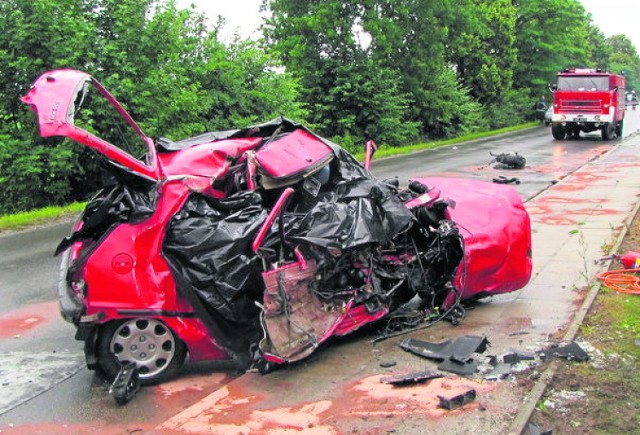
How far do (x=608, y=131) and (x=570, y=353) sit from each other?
28.3 m

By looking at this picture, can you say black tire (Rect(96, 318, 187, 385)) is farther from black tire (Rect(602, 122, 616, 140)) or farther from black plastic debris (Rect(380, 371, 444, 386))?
black tire (Rect(602, 122, 616, 140))

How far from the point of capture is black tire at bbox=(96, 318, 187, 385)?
4887 millimetres

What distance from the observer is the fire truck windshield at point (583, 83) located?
99.7 ft

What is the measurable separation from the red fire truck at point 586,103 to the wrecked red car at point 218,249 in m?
27.4

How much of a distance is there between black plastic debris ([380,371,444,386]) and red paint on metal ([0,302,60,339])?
3744mm

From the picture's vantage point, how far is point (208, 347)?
16.5ft

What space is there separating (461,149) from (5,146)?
18323 mm

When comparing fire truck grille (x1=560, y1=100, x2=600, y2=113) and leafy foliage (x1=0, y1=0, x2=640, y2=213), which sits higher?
leafy foliage (x1=0, y1=0, x2=640, y2=213)

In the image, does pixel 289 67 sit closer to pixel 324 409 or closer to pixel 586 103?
pixel 586 103

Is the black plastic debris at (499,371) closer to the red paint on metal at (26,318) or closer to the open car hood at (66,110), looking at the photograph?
the open car hood at (66,110)

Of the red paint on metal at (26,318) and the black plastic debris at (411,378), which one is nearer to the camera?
the black plastic debris at (411,378)

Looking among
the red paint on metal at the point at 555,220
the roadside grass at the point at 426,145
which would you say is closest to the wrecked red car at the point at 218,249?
the red paint on metal at the point at 555,220

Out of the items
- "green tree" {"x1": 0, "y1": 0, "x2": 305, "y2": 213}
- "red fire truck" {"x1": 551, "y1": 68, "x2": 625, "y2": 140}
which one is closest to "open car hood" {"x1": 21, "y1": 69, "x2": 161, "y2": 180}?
"green tree" {"x1": 0, "y1": 0, "x2": 305, "y2": 213}

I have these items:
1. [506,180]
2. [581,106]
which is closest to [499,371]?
[506,180]
